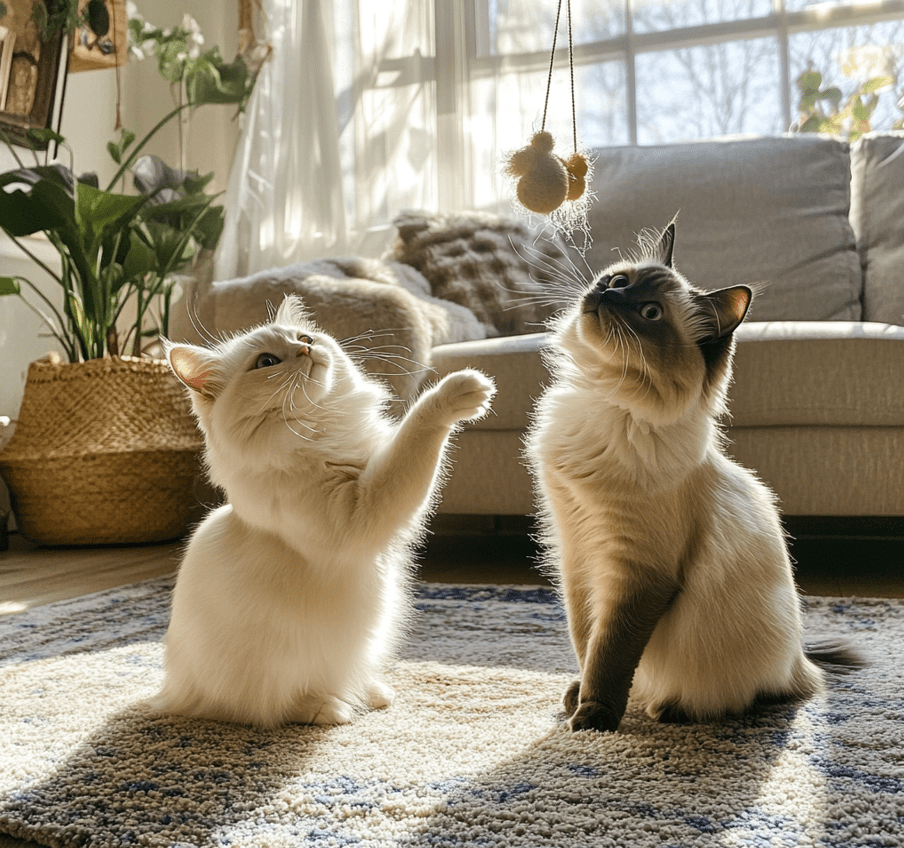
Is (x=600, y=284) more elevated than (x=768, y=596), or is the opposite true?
(x=600, y=284)

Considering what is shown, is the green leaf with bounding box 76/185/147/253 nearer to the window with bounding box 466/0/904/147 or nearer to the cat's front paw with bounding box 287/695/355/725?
the window with bounding box 466/0/904/147

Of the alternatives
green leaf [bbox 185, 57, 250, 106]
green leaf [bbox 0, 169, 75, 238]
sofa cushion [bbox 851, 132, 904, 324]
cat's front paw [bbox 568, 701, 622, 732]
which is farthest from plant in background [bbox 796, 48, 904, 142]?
cat's front paw [bbox 568, 701, 622, 732]

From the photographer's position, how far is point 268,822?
90cm

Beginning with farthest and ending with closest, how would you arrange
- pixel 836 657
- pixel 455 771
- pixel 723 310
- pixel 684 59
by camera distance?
pixel 684 59, pixel 836 657, pixel 723 310, pixel 455 771

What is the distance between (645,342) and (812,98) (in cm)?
302

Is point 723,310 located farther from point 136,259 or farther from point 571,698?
point 136,259

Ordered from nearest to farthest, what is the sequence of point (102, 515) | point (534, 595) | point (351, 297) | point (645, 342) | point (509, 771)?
point (509, 771) → point (645, 342) → point (534, 595) → point (351, 297) → point (102, 515)

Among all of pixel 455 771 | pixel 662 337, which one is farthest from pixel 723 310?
pixel 455 771

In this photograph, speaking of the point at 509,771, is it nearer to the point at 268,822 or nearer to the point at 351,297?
the point at 268,822

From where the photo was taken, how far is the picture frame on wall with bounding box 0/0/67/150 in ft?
11.5

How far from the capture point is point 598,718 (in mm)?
1112

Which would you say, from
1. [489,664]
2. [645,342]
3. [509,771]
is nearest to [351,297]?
[489,664]

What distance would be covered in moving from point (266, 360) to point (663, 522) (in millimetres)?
585

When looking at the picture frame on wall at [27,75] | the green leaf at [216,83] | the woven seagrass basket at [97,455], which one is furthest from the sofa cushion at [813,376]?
the picture frame on wall at [27,75]
